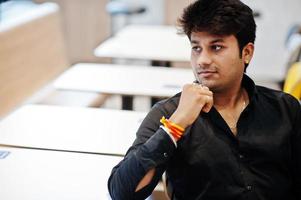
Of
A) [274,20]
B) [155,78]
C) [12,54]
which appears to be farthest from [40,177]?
[274,20]

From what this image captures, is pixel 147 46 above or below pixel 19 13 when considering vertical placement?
below

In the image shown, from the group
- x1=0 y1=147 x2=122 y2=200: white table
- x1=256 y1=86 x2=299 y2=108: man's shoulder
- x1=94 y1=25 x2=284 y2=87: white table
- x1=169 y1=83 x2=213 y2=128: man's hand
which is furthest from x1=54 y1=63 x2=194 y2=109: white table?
x1=169 y1=83 x2=213 y2=128: man's hand

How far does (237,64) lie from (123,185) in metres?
0.52

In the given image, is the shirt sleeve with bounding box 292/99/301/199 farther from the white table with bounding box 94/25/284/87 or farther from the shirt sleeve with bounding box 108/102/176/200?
the white table with bounding box 94/25/284/87

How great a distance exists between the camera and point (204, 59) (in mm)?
1266

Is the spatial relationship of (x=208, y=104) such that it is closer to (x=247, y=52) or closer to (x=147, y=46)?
(x=247, y=52)

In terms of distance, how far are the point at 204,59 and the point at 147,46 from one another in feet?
6.26

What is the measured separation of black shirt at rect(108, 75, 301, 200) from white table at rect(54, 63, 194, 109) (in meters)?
0.96

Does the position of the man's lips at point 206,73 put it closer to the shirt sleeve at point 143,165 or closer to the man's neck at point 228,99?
the man's neck at point 228,99

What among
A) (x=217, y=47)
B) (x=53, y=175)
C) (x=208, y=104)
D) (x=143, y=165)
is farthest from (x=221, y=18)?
(x=53, y=175)

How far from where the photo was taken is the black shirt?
124cm

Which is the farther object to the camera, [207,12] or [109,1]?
[109,1]

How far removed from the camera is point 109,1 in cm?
432

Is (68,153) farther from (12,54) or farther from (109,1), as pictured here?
(109,1)
